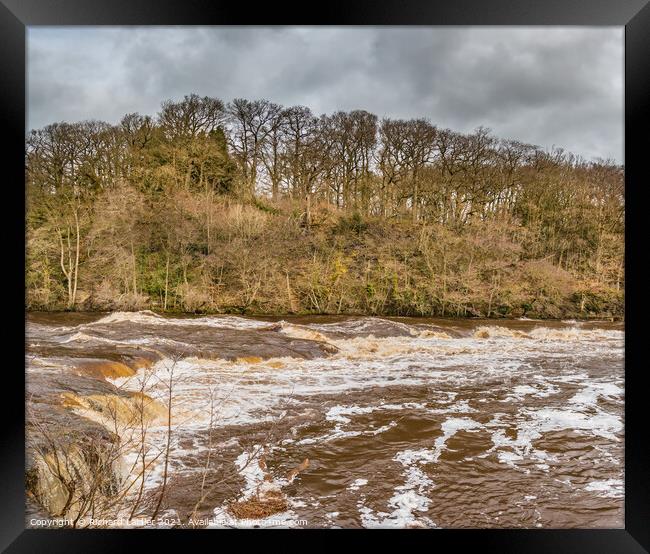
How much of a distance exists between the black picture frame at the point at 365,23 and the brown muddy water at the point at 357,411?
36cm

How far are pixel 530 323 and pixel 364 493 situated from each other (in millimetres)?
2708

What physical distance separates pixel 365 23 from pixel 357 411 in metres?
3.04

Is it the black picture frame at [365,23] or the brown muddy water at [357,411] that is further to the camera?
the brown muddy water at [357,411]

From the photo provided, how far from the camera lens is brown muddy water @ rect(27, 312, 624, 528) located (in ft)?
9.52

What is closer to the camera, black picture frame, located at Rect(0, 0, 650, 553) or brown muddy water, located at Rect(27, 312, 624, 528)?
black picture frame, located at Rect(0, 0, 650, 553)

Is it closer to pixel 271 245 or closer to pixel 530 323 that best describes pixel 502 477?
pixel 530 323

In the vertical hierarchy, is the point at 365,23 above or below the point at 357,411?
above

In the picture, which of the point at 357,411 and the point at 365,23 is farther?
the point at 357,411

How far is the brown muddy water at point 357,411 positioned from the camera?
2902mm

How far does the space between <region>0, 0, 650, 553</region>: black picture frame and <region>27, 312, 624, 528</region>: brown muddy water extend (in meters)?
0.36

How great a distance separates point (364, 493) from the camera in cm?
295

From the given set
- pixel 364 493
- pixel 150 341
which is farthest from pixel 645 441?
pixel 150 341

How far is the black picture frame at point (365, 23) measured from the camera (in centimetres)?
238

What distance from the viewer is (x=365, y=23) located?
244 cm
